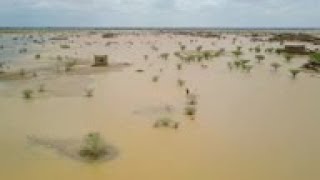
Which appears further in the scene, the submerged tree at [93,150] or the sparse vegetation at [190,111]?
the sparse vegetation at [190,111]

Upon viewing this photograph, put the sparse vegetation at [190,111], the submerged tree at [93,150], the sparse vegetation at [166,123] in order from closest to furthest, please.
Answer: the submerged tree at [93,150] → the sparse vegetation at [166,123] → the sparse vegetation at [190,111]

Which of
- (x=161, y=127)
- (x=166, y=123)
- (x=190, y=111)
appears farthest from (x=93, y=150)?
(x=190, y=111)

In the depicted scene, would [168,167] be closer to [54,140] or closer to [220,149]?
[220,149]

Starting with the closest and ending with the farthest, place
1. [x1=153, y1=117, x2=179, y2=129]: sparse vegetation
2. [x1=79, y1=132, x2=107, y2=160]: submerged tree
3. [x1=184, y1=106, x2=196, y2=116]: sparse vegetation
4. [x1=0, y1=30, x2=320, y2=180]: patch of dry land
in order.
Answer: [x1=0, y1=30, x2=320, y2=180]: patch of dry land → [x1=79, y1=132, x2=107, y2=160]: submerged tree → [x1=153, y1=117, x2=179, y2=129]: sparse vegetation → [x1=184, y1=106, x2=196, y2=116]: sparse vegetation

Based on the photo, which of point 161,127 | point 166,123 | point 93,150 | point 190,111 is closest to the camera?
point 93,150

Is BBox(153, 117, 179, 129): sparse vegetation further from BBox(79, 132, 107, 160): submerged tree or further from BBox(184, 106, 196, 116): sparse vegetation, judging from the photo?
BBox(79, 132, 107, 160): submerged tree

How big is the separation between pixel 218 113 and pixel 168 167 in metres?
4.72

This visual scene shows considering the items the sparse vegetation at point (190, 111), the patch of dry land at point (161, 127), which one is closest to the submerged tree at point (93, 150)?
the patch of dry land at point (161, 127)

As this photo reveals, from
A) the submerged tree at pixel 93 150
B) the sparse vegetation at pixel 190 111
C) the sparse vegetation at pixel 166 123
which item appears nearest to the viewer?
the submerged tree at pixel 93 150

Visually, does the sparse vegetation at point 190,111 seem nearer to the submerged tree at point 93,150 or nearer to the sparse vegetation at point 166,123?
the sparse vegetation at point 166,123

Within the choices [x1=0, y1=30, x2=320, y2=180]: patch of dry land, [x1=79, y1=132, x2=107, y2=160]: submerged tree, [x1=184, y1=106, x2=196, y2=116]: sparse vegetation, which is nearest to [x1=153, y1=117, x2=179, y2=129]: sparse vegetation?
[x1=0, y1=30, x2=320, y2=180]: patch of dry land

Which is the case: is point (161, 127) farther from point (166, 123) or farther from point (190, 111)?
point (190, 111)

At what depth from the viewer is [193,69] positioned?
81.0ft

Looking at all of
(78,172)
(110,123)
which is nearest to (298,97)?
(110,123)
